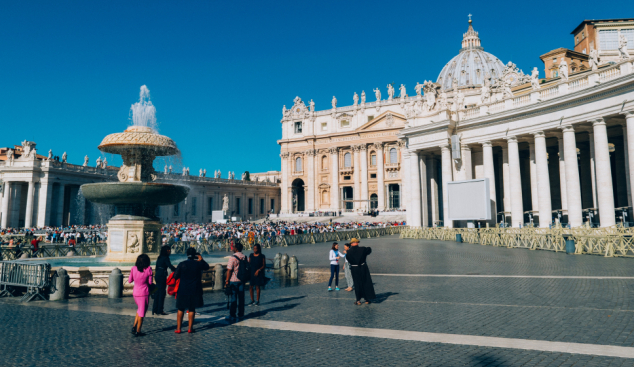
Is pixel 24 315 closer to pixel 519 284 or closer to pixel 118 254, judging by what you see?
pixel 118 254

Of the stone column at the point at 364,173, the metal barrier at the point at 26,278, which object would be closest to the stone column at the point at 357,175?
the stone column at the point at 364,173

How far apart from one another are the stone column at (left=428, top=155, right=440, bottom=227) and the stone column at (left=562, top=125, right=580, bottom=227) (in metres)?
9.64

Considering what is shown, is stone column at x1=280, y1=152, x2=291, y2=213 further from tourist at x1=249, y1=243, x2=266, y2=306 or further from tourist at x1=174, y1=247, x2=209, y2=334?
tourist at x1=174, y1=247, x2=209, y2=334

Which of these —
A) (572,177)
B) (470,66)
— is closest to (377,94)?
(470,66)

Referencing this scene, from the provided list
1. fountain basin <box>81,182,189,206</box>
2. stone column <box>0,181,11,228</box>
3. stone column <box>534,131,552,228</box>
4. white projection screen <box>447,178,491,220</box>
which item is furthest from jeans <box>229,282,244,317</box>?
stone column <box>0,181,11,228</box>

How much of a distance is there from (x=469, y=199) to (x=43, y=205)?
41.1 metres

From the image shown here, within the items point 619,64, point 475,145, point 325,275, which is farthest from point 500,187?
point 325,275

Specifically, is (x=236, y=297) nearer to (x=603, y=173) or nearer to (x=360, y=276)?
(x=360, y=276)

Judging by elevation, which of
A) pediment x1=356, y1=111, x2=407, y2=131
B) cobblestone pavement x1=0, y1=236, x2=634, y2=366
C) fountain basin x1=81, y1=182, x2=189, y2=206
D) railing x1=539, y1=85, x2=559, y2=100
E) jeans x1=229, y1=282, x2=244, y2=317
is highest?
pediment x1=356, y1=111, x2=407, y2=131

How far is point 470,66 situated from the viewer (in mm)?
81375

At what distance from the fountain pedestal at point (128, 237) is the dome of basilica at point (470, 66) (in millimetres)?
75143

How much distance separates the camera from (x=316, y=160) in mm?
68125

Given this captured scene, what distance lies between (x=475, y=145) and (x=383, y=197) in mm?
35374

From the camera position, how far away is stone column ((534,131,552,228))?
2186 centimetres
